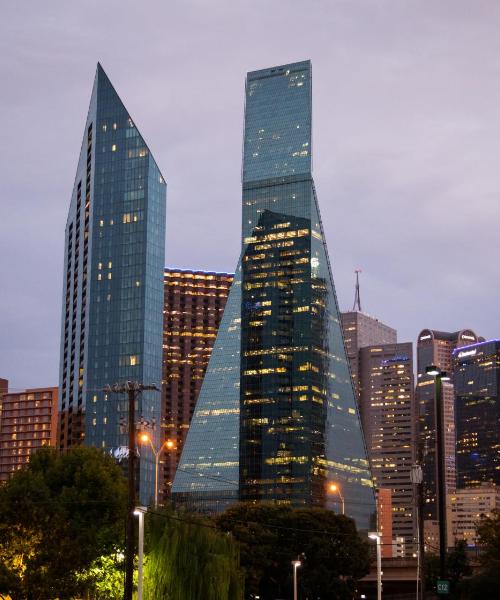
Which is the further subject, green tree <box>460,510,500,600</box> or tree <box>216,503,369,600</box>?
tree <box>216,503,369,600</box>

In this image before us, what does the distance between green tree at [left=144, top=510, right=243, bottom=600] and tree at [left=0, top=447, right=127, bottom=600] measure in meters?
4.94

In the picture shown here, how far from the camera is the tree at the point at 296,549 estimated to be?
371 ft

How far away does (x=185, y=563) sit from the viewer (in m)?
66.3

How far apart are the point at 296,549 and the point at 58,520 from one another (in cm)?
5702

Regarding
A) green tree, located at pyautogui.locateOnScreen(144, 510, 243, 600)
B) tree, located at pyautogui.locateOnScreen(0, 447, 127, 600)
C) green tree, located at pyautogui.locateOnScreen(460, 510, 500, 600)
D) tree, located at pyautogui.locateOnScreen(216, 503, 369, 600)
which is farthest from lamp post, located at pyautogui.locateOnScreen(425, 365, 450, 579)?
tree, located at pyautogui.locateOnScreen(216, 503, 369, 600)

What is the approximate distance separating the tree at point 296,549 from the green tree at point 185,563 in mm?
39253

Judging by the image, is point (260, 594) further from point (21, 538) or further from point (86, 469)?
point (21, 538)

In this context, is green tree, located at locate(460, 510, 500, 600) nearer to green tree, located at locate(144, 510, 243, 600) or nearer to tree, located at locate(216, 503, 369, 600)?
green tree, located at locate(144, 510, 243, 600)

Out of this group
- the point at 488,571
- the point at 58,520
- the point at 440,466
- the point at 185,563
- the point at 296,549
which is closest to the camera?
the point at 440,466

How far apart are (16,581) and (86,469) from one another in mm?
20877

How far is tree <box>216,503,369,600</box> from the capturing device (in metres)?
113

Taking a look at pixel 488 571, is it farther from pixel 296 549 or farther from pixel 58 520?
pixel 296 549

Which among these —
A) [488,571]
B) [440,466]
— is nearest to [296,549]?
[488,571]

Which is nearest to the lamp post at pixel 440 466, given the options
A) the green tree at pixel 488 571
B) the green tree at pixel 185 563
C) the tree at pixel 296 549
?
the green tree at pixel 488 571
